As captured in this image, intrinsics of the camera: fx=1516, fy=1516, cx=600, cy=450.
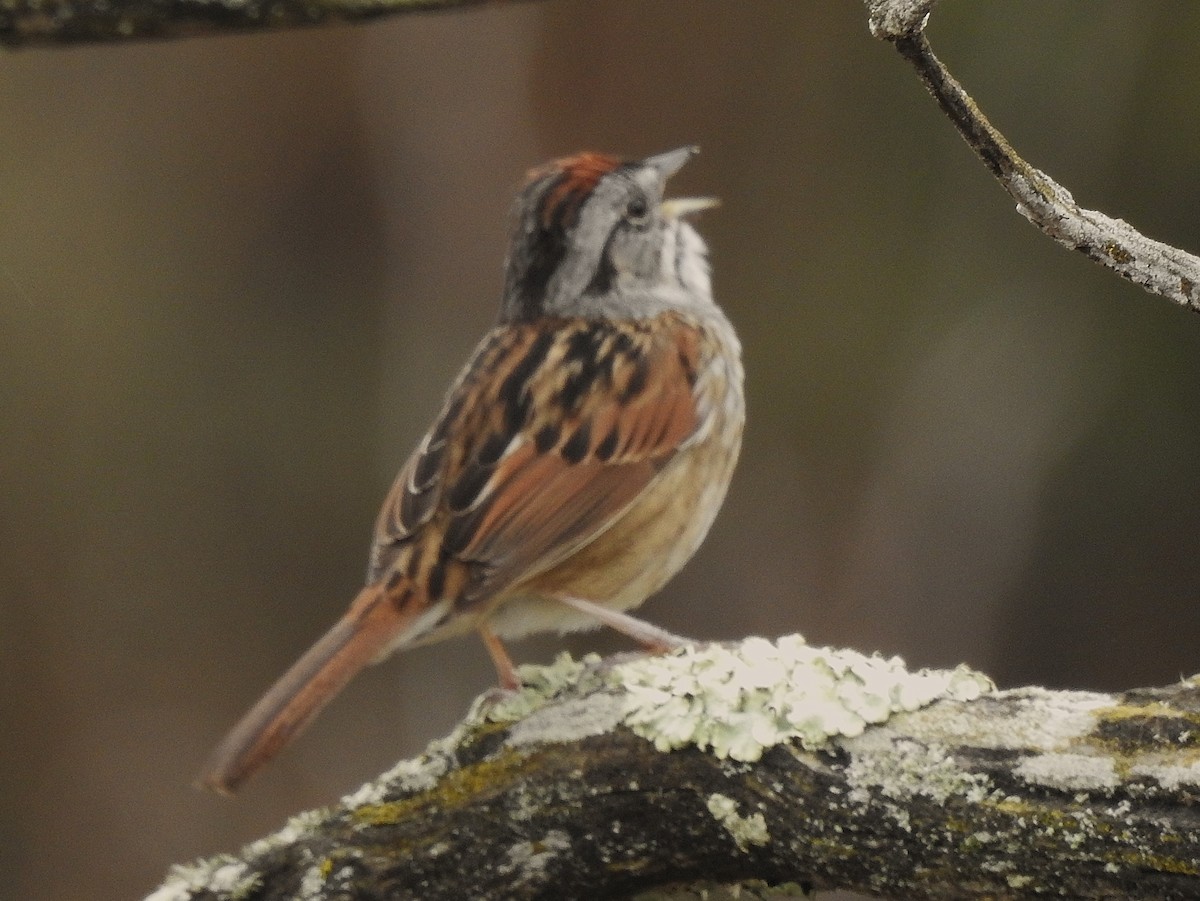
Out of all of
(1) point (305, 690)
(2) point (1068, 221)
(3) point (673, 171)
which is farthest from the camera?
(3) point (673, 171)

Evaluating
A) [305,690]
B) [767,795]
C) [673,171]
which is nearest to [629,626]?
[305,690]

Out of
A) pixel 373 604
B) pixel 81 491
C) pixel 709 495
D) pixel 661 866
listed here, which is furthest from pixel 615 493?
pixel 81 491

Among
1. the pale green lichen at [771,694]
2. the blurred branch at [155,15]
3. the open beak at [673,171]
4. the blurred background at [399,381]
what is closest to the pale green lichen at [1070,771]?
the pale green lichen at [771,694]

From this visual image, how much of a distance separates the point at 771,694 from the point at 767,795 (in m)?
0.16

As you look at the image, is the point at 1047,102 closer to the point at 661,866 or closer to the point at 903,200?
the point at 903,200

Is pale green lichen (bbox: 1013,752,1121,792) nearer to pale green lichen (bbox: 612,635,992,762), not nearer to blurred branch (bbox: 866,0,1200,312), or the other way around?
pale green lichen (bbox: 612,635,992,762)

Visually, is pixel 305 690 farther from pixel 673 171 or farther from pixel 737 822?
pixel 673 171

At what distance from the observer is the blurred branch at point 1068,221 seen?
182 cm

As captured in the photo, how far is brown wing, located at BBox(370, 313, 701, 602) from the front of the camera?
300 cm

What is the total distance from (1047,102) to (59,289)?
3.35 metres

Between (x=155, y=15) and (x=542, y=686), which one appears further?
(x=542, y=686)

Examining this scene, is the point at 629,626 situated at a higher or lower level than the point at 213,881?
higher

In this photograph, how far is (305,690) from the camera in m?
2.62

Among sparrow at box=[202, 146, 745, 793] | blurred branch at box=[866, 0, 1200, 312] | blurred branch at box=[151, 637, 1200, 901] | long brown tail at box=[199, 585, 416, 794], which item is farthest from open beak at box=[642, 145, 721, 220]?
blurred branch at box=[866, 0, 1200, 312]
